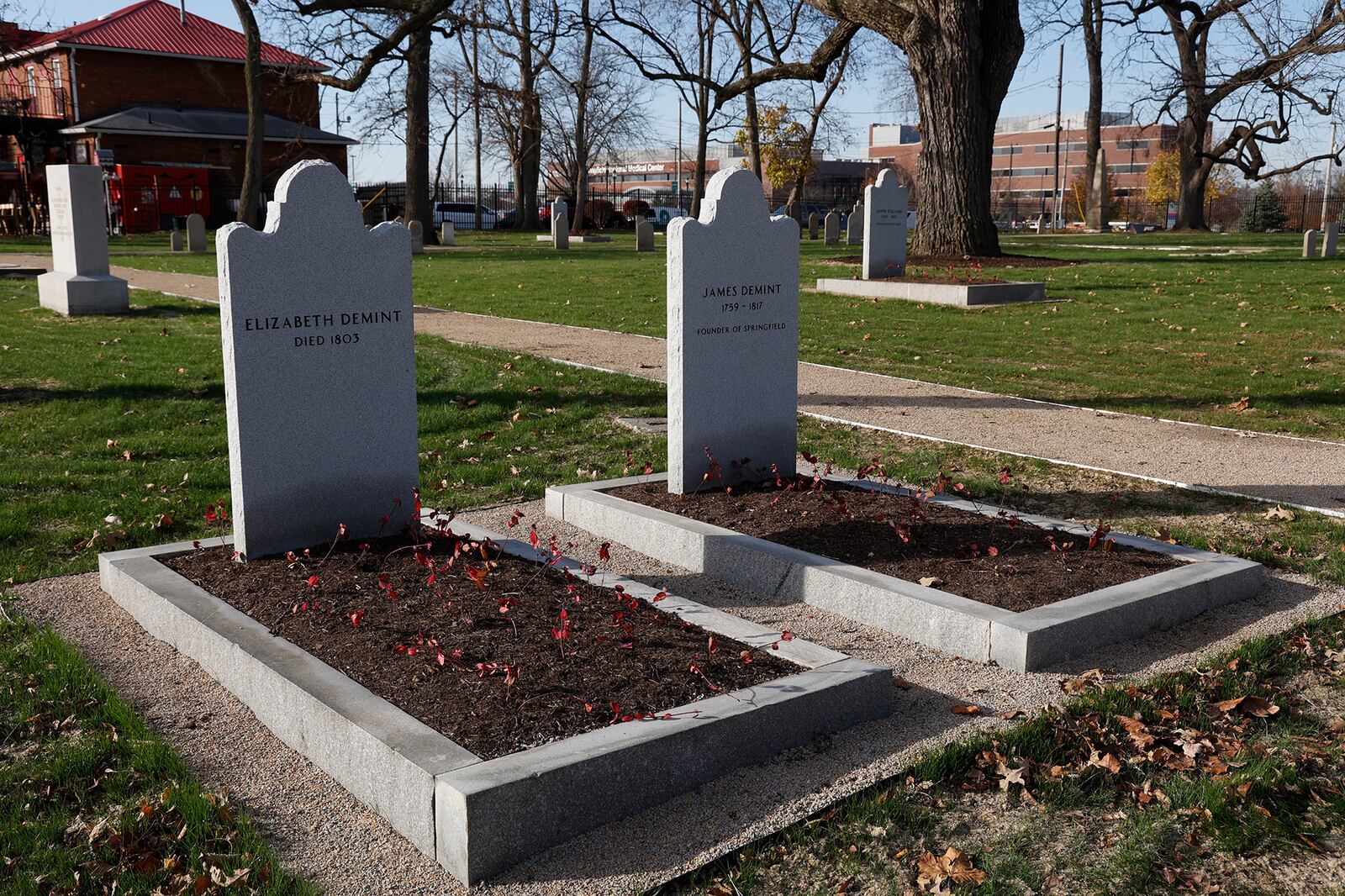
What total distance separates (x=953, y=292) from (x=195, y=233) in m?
20.5

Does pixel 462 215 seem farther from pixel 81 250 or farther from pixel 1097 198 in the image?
pixel 81 250

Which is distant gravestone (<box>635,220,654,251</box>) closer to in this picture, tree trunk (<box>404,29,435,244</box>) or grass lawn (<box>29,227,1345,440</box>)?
grass lawn (<box>29,227,1345,440</box>)

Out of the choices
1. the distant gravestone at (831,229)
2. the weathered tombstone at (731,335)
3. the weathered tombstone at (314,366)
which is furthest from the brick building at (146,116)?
the weathered tombstone at (314,366)

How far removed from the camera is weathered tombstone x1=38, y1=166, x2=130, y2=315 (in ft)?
54.0

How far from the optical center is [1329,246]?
2856 centimetres

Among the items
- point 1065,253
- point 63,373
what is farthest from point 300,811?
point 1065,253

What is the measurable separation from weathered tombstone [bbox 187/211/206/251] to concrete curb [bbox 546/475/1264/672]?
87.1 ft

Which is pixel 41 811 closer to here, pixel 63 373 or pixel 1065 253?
pixel 63 373

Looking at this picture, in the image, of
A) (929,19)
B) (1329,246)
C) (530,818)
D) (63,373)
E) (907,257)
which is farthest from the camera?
(1329,246)

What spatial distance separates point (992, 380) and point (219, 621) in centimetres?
839

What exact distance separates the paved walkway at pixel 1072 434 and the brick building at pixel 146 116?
36419mm

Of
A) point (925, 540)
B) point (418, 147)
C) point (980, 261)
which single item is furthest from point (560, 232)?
point (925, 540)

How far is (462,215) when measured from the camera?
5922 centimetres

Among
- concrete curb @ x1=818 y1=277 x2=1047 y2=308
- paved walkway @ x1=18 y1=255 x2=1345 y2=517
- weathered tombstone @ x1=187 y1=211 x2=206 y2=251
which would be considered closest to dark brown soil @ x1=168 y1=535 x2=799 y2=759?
paved walkway @ x1=18 y1=255 x2=1345 y2=517
